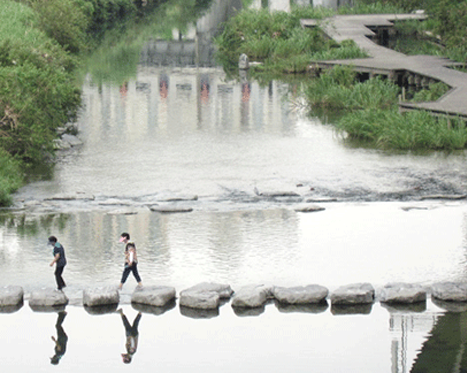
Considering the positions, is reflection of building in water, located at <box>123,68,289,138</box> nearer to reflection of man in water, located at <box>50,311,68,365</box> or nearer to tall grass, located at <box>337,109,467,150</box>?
tall grass, located at <box>337,109,467,150</box>

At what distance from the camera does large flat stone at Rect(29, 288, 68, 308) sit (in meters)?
12.0

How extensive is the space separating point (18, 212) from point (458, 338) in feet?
29.7

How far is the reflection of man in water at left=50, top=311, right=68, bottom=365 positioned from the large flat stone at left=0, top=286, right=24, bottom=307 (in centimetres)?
64

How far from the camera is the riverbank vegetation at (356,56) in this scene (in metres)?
23.0

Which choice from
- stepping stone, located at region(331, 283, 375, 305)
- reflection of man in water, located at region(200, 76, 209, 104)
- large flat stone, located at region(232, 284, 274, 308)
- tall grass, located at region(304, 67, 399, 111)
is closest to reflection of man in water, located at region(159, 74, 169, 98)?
reflection of man in water, located at region(200, 76, 209, 104)

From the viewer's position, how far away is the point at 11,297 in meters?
12.0

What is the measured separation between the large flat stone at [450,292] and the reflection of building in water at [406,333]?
22.2 inches

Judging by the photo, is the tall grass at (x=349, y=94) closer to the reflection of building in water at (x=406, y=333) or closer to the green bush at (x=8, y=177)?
the green bush at (x=8, y=177)

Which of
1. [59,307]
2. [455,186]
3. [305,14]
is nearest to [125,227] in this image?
[59,307]

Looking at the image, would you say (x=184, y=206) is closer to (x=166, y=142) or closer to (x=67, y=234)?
(x=67, y=234)

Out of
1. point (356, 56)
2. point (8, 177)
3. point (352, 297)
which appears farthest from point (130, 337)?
point (356, 56)

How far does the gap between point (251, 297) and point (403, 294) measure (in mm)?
1940

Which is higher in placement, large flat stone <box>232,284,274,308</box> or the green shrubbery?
the green shrubbery

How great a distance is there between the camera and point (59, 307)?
12.0 meters
